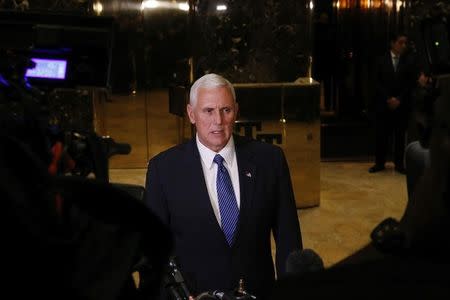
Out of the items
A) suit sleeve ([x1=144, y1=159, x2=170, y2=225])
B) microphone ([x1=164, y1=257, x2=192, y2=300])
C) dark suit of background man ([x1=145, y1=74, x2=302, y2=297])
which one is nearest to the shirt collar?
dark suit of background man ([x1=145, y1=74, x2=302, y2=297])

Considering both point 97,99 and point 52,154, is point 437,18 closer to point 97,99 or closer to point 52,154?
point 52,154

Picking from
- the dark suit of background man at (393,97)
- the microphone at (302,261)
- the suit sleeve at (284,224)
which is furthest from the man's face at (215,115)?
the dark suit of background man at (393,97)

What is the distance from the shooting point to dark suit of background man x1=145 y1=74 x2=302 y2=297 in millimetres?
2648

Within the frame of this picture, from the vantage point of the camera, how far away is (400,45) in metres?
8.57

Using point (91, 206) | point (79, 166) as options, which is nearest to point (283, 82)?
point (79, 166)

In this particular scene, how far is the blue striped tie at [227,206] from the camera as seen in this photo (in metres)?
2.70

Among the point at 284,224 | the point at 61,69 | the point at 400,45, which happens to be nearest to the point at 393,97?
the point at 400,45

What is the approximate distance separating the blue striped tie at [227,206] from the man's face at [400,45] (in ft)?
20.5

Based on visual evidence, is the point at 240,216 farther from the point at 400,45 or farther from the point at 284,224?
the point at 400,45

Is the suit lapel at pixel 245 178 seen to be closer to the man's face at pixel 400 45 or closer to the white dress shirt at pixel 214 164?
the white dress shirt at pixel 214 164

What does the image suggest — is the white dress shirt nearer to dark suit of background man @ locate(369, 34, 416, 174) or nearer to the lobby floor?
the lobby floor

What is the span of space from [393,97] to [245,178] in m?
6.25

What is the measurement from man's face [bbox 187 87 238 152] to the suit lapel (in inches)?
3.1

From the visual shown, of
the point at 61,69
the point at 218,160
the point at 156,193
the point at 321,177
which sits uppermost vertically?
the point at 61,69
